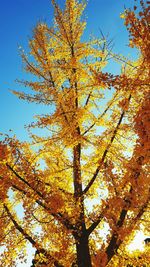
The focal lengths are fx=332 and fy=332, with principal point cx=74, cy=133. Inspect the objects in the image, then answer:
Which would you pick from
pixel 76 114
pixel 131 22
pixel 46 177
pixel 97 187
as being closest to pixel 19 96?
pixel 76 114

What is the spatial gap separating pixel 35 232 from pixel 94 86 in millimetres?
3873

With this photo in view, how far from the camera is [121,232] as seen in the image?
6617 mm

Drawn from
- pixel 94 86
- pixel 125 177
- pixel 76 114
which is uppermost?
pixel 94 86

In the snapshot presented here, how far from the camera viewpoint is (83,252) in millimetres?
7391

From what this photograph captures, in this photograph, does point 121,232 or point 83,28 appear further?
point 83,28

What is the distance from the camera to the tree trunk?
7.28 m

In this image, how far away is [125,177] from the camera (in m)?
6.41

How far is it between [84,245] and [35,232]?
3.72 feet

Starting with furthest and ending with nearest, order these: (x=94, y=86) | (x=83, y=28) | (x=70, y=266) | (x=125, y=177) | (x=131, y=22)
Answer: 1. (x=83, y=28)
2. (x=94, y=86)
3. (x=70, y=266)
4. (x=125, y=177)
5. (x=131, y=22)

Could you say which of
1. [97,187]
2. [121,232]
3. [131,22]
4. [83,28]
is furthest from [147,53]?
[83,28]

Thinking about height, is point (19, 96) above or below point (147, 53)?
above

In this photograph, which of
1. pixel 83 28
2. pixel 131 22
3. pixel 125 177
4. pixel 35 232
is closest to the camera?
pixel 131 22

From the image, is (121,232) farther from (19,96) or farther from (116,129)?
(19,96)

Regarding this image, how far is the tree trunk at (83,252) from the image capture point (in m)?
7.28
